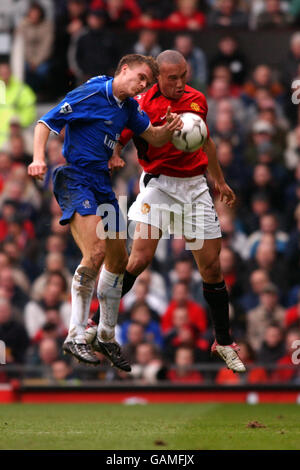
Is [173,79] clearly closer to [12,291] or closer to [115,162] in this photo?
[115,162]

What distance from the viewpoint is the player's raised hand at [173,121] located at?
8.66m

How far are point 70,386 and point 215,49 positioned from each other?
684 cm

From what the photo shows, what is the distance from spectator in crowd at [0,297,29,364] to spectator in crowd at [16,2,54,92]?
506 centimetres

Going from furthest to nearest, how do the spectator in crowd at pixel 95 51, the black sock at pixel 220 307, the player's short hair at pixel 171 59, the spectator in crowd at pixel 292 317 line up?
the spectator in crowd at pixel 95 51
the spectator in crowd at pixel 292 317
the black sock at pixel 220 307
the player's short hair at pixel 171 59

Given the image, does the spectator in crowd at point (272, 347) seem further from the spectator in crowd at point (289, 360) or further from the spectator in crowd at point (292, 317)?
the spectator in crowd at point (292, 317)

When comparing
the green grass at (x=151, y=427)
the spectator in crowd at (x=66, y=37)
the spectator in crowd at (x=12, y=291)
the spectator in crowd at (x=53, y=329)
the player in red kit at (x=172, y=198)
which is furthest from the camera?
the spectator in crowd at (x=66, y=37)

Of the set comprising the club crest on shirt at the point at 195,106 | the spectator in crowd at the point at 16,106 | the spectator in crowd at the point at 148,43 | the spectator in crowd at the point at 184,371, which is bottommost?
the spectator in crowd at the point at 184,371

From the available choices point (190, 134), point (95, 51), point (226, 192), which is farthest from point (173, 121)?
point (95, 51)

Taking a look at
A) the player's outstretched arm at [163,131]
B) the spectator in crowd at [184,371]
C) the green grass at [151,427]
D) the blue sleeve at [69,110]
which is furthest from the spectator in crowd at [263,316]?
the blue sleeve at [69,110]

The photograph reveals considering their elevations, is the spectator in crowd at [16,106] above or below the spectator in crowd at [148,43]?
below

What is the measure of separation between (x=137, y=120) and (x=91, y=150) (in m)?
0.51

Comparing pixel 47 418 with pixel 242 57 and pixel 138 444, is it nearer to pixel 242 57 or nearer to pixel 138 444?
pixel 138 444

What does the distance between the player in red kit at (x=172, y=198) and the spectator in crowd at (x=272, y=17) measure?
7649 mm

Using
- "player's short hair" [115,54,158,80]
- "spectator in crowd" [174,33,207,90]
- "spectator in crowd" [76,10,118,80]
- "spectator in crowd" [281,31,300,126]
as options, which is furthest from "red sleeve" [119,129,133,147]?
"spectator in crowd" [76,10,118,80]
